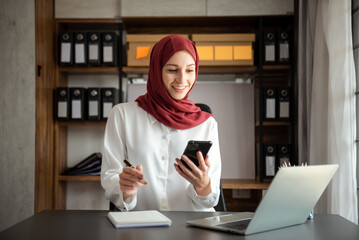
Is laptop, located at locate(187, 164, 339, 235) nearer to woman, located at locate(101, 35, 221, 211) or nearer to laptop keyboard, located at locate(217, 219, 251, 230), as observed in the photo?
laptop keyboard, located at locate(217, 219, 251, 230)

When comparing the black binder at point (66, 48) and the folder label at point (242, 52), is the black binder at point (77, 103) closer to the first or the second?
the black binder at point (66, 48)

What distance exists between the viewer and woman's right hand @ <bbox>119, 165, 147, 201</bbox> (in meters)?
1.09

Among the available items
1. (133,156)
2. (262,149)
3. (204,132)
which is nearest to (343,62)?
(262,149)

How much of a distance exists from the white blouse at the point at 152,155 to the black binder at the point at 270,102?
4.71 ft

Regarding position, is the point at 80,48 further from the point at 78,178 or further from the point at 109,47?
the point at 78,178

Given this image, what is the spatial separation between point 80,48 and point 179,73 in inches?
65.3

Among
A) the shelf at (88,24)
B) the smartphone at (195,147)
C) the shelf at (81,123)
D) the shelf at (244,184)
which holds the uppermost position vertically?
the shelf at (88,24)

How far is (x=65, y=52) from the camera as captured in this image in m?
2.91

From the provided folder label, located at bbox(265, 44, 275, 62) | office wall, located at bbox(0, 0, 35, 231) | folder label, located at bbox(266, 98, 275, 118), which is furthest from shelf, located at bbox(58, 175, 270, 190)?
folder label, located at bbox(265, 44, 275, 62)

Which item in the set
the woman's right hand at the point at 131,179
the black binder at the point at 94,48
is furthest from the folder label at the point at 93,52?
the woman's right hand at the point at 131,179

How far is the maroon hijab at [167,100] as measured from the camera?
1.49 metres

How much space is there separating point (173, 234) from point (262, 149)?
2.13 meters

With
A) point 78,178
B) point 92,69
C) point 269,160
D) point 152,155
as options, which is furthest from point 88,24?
point 152,155

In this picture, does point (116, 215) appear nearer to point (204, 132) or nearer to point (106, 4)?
point (204, 132)
